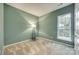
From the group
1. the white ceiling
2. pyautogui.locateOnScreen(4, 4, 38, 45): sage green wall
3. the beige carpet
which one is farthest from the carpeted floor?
the white ceiling

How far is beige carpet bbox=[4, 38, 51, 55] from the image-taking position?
4.91ft

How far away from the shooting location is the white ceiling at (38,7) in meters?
1.50

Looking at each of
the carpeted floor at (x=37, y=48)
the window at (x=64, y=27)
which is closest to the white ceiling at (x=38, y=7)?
the window at (x=64, y=27)

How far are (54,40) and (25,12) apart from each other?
0.69m

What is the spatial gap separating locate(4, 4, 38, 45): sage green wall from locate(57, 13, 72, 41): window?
1.38 ft

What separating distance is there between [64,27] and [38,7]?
55 centimetres

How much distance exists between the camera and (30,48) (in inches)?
59.8

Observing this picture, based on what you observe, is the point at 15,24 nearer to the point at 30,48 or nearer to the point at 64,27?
the point at 30,48

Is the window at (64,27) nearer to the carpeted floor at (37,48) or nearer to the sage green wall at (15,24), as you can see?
the carpeted floor at (37,48)

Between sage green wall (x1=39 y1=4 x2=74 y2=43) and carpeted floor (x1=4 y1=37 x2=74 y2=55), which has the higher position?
sage green wall (x1=39 y1=4 x2=74 y2=43)

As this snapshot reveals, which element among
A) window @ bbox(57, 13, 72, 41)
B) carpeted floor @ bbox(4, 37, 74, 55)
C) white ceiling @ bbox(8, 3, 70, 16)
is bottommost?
carpeted floor @ bbox(4, 37, 74, 55)

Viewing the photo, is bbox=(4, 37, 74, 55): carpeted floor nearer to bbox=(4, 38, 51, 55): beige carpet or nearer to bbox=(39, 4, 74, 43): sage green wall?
bbox=(4, 38, 51, 55): beige carpet

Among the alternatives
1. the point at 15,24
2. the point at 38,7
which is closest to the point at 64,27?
the point at 38,7
